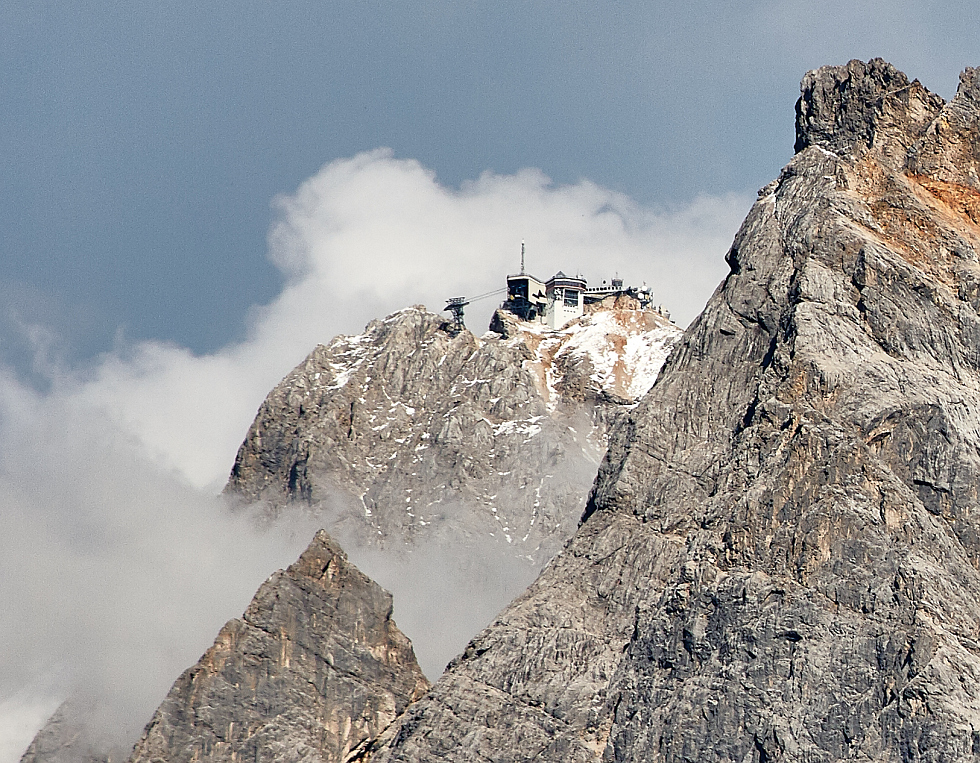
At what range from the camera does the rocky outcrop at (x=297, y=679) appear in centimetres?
14875

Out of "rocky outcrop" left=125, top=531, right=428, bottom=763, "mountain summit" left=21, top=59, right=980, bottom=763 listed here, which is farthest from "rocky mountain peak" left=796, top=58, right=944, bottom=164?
"rocky outcrop" left=125, top=531, right=428, bottom=763

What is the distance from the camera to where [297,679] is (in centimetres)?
15112

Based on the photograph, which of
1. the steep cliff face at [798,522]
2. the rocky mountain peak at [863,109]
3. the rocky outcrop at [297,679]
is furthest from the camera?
the rocky outcrop at [297,679]

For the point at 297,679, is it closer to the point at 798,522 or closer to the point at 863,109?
the point at 798,522

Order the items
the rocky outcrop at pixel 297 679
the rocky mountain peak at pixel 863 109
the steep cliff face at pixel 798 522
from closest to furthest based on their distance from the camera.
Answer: the steep cliff face at pixel 798 522 → the rocky mountain peak at pixel 863 109 → the rocky outcrop at pixel 297 679

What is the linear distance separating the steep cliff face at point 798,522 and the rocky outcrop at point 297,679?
806 inches

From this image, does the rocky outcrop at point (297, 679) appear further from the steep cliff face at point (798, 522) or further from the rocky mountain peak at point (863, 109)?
the rocky mountain peak at point (863, 109)

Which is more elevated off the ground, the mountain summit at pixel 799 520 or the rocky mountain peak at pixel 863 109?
the rocky mountain peak at pixel 863 109

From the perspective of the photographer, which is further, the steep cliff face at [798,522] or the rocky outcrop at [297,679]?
the rocky outcrop at [297,679]

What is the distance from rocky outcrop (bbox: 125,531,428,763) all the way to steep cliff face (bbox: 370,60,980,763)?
20.5 metres

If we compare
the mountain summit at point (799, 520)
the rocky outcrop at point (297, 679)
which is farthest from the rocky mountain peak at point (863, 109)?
the rocky outcrop at point (297, 679)

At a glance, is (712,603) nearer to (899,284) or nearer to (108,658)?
(899,284)

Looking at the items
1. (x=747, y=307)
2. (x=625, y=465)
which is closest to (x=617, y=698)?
(x=625, y=465)

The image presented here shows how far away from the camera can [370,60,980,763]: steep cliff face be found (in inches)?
4469
